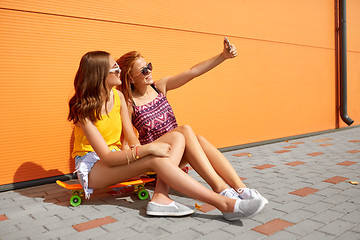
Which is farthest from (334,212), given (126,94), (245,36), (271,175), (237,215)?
(245,36)

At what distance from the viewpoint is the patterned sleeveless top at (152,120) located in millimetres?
3283

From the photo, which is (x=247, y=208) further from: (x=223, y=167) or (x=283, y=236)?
(x=223, y=167)

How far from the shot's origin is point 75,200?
2945 millimetres

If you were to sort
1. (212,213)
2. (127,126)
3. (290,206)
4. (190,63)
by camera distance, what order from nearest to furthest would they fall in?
(212,213), (290,206), (127,126), (190,63)

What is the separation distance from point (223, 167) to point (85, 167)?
122 cm

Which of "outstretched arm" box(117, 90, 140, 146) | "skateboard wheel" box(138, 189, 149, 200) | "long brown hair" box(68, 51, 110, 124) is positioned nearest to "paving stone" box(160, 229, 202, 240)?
"skateboard wheel" box(138, 189, 149, 200)

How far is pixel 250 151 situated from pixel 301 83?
2.54m

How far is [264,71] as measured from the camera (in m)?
6.36

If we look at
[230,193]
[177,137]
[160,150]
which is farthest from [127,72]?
[230,193]

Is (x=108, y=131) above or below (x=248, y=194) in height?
above

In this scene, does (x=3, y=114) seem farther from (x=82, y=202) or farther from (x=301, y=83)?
(x=301, y=83)

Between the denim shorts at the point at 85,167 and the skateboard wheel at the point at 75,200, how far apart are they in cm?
18

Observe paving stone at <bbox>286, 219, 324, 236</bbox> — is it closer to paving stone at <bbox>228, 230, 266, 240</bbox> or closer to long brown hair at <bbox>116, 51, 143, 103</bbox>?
paving stone at <bbox>228, 230, 266, 240</bbox>

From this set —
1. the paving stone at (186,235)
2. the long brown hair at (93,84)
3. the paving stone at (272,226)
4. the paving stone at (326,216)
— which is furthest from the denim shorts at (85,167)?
the paving stone at (326,216)
